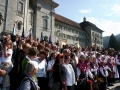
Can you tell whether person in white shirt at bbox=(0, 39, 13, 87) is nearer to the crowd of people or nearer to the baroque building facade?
the crowd of people

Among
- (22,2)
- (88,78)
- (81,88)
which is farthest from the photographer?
(22,2)

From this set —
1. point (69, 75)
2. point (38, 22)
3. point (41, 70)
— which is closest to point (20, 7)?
point (38, 22)

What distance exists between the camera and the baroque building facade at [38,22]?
26.0 m

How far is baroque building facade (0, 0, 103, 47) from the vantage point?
25969 mm

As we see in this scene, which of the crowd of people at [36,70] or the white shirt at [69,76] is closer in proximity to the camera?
the crowd of people at [36,70]

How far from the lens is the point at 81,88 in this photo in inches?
262

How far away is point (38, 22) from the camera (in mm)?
37188

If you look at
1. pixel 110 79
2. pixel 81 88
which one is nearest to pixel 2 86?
pixel 81 88

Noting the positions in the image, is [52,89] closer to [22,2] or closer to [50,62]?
[50,62]

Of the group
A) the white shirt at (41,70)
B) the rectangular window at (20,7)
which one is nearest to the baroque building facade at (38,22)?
the rectangular window at (20,7)

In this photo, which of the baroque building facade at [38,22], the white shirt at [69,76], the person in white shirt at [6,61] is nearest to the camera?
the person in white shirt at [6,61]

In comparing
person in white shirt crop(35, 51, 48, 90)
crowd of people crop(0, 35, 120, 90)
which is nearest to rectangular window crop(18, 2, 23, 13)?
crowd of people crop(0, 35, 120, 90)

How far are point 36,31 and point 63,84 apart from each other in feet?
105

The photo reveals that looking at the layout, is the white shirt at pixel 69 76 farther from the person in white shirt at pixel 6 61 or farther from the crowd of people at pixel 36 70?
the person in white shirt at pixel 6 61
